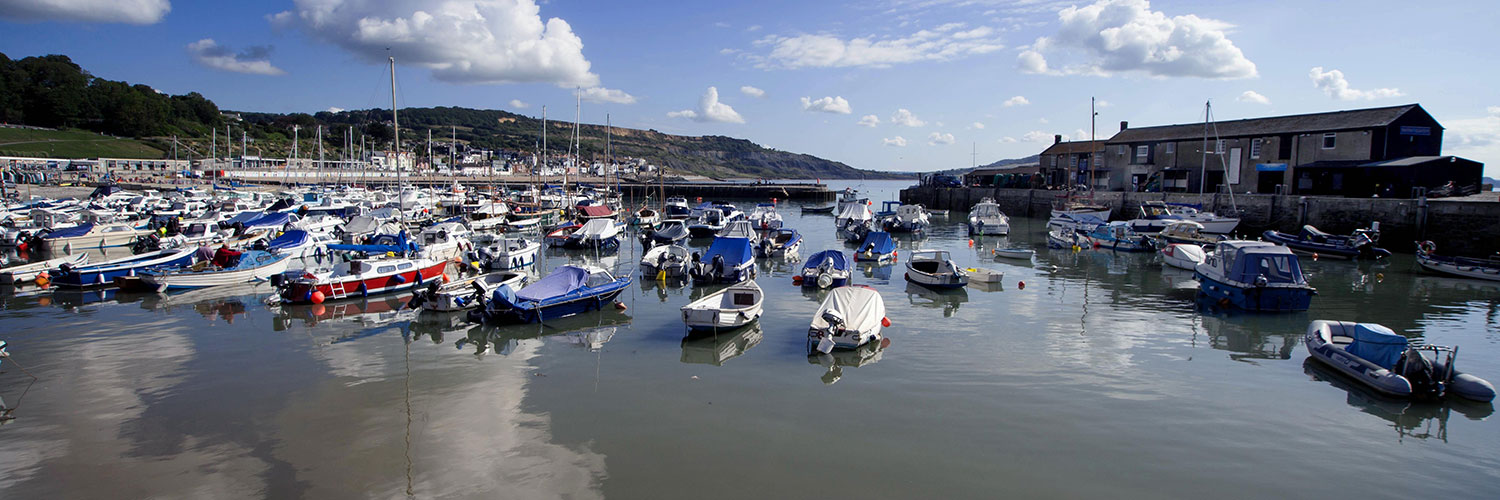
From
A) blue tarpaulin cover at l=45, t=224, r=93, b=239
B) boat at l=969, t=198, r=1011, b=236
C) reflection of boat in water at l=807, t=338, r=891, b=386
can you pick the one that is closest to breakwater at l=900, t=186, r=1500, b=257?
boat at l=969, t=198, r=1011, b=236

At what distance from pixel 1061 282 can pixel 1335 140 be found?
33.9m

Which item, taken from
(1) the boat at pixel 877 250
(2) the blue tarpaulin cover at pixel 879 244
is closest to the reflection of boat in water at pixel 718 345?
(1) the boat at pixel 877 250

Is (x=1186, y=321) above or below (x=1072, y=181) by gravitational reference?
below

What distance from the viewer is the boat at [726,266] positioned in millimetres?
28062

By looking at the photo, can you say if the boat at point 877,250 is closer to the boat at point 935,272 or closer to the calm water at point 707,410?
the boat at point 935,272

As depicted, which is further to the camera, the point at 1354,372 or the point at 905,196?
the point at 905,196

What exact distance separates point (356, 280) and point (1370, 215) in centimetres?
4945

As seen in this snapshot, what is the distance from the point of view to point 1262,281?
22.1 m

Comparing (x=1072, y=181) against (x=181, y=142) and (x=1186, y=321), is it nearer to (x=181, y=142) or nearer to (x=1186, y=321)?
(x=1186, y=321)

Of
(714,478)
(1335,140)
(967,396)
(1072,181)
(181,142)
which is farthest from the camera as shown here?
(181,142)

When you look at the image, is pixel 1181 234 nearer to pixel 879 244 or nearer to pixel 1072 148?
pixel 879 244

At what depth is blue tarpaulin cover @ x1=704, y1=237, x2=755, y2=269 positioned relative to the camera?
2838 cm

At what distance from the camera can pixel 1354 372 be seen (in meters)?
15.0

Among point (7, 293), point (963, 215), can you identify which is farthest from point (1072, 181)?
point (7, 293)
